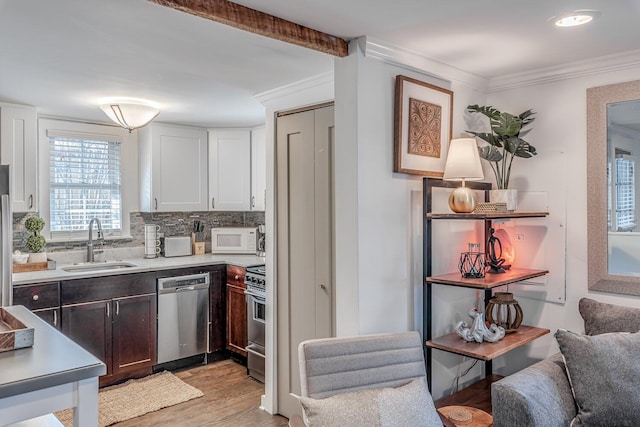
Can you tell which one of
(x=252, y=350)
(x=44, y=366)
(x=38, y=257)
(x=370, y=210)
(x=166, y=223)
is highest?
(x=370, y=210)

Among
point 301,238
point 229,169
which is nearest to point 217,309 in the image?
point 229,169

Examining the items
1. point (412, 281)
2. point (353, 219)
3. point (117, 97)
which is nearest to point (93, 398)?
point (353, 219)

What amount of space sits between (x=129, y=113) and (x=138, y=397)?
214 cm

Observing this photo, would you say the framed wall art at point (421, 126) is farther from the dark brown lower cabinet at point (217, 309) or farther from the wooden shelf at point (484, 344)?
the dark brown lower cabinet at point (217, 309)

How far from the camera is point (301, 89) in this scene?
2996 mm

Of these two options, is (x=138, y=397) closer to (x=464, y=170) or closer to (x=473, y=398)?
(x=473, y=398)

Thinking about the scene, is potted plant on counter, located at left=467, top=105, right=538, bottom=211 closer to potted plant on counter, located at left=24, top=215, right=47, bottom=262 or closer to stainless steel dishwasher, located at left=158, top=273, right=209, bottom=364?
stainless steel dishwasher, located at left=158, top=273, right=209, bottom=364

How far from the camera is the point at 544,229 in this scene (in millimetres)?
2857

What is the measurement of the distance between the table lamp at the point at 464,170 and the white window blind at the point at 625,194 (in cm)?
81

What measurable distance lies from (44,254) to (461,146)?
3.43m

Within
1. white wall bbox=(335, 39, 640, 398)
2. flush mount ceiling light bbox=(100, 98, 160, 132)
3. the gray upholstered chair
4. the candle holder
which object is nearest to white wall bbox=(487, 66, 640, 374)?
Result: white wall bbox=(335, 39, 640, 398)

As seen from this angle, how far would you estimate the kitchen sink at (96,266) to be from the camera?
3916 millimetres

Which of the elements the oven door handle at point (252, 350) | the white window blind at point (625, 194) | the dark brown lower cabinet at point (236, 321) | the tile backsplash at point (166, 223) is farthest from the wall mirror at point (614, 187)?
the tile backsplash at point (166, 223)

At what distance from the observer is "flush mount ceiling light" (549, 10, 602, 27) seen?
1.93 metres
